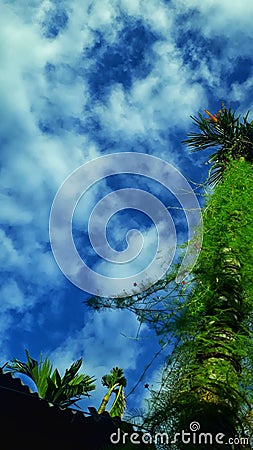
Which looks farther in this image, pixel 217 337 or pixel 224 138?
pixel 224 138

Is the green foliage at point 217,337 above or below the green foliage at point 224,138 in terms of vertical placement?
below

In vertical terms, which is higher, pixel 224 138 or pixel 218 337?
pixel 224 138

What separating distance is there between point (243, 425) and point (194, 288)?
109cm

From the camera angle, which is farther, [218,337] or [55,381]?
[55,381]

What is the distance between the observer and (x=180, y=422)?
7.98 ft

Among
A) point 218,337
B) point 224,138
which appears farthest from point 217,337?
point 224,138

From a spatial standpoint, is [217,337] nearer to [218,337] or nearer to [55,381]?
[218,337]

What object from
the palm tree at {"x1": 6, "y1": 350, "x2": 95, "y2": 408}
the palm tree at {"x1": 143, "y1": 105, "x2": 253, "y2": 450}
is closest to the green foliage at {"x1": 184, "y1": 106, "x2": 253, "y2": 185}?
the palm tree at {"x1": 143, "y1": 105, "x2": 253, "y2": 450}

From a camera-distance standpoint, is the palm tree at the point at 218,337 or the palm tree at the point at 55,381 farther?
the palm tree at the point at 55,381

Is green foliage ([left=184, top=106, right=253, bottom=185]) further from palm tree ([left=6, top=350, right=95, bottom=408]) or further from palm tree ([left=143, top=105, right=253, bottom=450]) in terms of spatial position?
palm tree ([left=6, top=350, right=95, bottom=408])

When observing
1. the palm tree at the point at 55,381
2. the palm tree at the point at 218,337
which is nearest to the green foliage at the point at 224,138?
the palm tree at the point at 218,337

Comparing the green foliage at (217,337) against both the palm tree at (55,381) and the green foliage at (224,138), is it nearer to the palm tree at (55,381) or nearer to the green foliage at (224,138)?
the green foliage at (224,138)

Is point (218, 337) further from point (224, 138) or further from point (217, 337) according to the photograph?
point (224, 138)

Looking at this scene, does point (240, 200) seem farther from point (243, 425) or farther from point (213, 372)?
point (243, 425)
